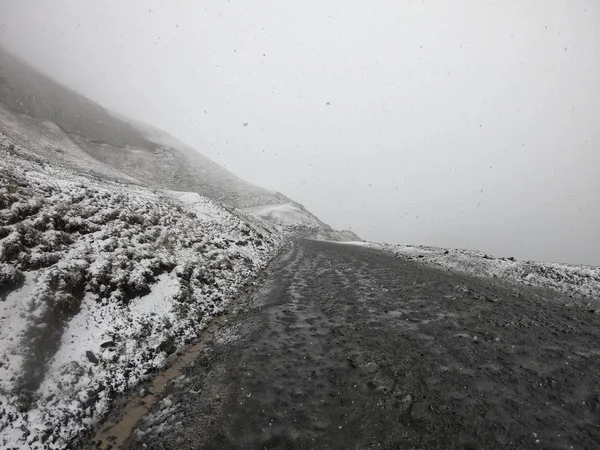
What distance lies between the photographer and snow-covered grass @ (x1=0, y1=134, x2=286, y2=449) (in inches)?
239

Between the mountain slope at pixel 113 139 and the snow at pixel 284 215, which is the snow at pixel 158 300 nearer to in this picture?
the snow at pixel 284 215

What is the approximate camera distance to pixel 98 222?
12094mm

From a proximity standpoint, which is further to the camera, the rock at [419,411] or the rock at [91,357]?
the rock at [91,357]

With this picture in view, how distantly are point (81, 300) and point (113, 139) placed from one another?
66230 mm

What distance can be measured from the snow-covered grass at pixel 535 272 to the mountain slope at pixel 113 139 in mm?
48067

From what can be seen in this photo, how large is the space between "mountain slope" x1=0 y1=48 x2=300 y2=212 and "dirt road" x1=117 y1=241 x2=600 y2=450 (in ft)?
171

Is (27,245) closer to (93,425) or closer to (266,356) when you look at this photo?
(93,425)

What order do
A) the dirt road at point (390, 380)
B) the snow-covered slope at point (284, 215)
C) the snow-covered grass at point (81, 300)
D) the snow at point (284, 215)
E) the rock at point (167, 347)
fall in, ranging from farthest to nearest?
the snow at point (284, 215) → the snow-covered slope at point (284, 215) → the rock at point (167, 347) → the snow-covered grass at point (81, 300) → the dirt road at point (390, 380)

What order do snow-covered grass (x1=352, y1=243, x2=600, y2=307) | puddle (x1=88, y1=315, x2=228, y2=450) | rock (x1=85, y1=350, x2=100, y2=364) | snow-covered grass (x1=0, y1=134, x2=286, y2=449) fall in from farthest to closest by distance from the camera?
1. snow-covered grass (x1=352, y1=243, x2=600, y2=307)
2. rock (x1=85, y1=350, x2=100, y2=364)
3. snow-covered grass (x1=0, y1=134, x2=286, y2=449)
4. puddle (x1=88, y1=315, x2=228, y2=450)

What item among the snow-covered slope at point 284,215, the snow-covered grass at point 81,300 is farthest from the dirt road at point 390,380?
the snow-covered slope at point 284,215

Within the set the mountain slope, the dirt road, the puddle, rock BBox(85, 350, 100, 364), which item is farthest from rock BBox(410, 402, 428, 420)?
the mountain slope

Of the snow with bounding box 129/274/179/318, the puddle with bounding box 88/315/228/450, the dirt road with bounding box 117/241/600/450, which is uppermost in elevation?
the dirt road with bounding box 117/241/600/450

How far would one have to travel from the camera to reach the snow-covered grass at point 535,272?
15.5m

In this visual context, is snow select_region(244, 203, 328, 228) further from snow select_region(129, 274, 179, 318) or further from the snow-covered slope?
snow select_region(129, 274, 179, 318)
